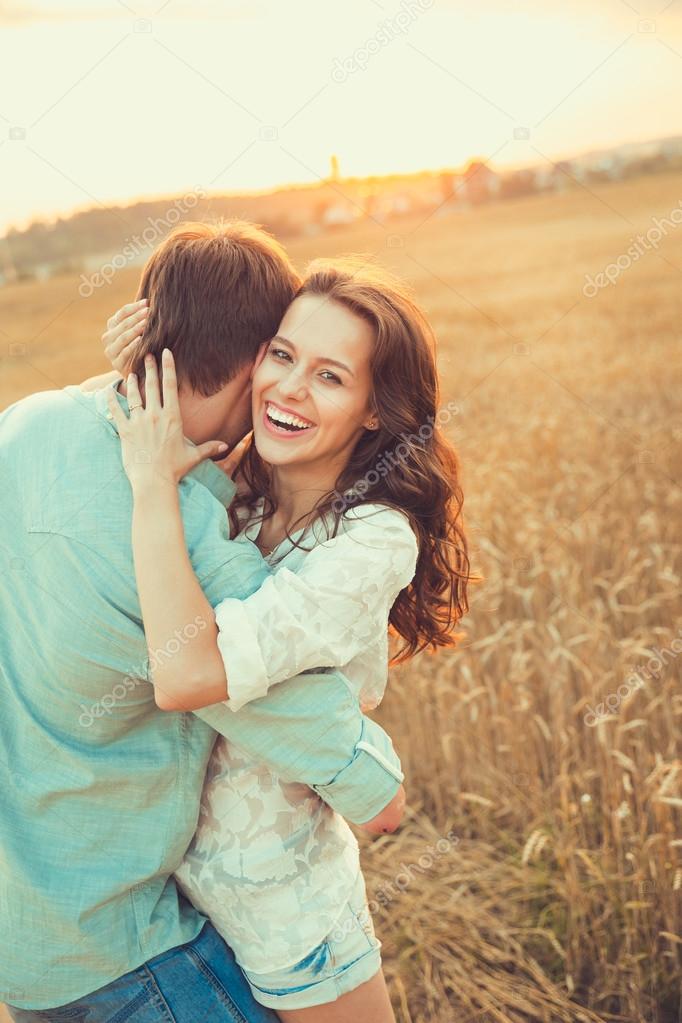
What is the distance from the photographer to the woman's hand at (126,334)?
1.66 m

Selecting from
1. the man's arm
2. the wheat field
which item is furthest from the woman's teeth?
the wheat field

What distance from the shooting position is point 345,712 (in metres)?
1.57

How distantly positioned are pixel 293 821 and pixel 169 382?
0.75 metres

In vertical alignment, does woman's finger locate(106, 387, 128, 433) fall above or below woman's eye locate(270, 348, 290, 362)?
below

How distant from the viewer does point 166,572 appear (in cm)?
142

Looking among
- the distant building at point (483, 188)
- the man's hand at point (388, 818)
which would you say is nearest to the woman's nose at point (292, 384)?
the man's hand at point (388, 818)

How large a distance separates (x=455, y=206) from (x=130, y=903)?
31.2 meters

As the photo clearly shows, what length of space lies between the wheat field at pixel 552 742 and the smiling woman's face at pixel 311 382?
89cm

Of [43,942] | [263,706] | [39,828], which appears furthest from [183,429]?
[43,942]

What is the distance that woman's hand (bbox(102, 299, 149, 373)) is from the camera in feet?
5.43

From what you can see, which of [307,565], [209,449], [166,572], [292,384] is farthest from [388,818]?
[292,384]

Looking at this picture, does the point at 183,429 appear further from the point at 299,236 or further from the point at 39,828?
the point at 299,236

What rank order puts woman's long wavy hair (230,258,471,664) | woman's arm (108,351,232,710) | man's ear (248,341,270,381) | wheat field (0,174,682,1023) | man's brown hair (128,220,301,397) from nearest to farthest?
woman's arm (108,351,232,710), man's brown hair (128,220,301,397), man's ear (248,341,270,381), woman's long wavy hair (230,258,471,664), wheat field (0,174,682,1023)

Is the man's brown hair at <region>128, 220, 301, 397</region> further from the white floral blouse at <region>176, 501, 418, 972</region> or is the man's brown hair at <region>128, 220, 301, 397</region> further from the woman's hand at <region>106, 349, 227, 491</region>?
the white floral blouse at <region>176, 501, 418, 972</region>
